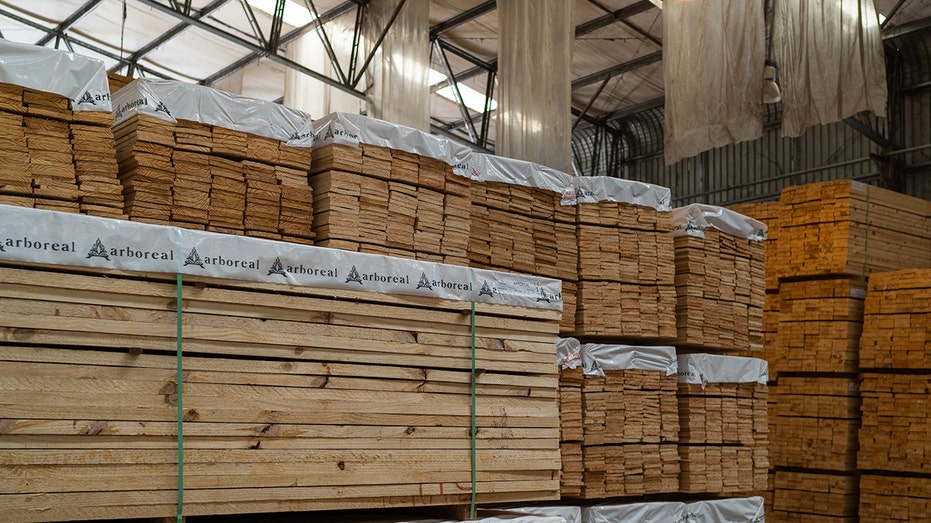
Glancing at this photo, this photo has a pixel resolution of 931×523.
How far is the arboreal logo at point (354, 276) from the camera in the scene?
19.6 feet

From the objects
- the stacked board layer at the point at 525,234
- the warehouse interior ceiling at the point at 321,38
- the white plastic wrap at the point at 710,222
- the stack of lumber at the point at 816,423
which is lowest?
the stack of lumber at the point at 816,423

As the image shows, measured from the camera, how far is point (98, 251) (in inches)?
196

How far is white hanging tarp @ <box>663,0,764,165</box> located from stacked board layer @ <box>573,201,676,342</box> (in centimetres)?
177

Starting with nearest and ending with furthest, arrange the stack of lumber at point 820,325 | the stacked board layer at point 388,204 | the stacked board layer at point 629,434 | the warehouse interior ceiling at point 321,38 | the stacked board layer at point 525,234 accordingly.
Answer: the stacked board layer at point 388,204
the stacked board layer at point 525,234
the stacked board layer at point 629,434
the stack of lumber at point 820,325
the warehouse interior ceiling at point 321,38

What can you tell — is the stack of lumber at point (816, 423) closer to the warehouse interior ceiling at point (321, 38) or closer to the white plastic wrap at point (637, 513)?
the white plastic wrap at point (637, 513)

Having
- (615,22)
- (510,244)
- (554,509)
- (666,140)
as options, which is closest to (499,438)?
(554,509)

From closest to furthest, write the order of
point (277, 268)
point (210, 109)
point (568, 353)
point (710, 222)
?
point (277, 268) → point (210, 109) → point (568, 353) → point (710, 222)

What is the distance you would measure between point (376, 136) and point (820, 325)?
8.87m

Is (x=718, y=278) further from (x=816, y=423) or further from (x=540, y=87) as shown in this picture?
(x=816, y=423)

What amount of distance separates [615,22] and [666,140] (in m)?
6.25

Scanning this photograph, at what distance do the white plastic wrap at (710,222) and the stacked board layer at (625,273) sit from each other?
0.85 ft

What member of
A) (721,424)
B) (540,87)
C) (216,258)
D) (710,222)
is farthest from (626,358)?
(216,258)

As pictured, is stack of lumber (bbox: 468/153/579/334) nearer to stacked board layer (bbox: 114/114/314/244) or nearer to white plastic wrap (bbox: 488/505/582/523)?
white plastic wrap (bbox: 488/505/582/523)

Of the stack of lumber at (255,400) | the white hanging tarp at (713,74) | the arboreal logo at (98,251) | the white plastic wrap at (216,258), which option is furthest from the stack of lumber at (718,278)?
the arboreal logo at (98,251)
